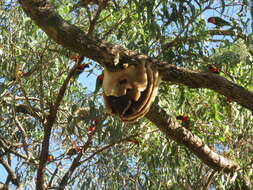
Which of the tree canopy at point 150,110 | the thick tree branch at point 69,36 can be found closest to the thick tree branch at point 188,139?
the tree canopy at point 150,110

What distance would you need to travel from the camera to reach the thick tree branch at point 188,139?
8.77ft

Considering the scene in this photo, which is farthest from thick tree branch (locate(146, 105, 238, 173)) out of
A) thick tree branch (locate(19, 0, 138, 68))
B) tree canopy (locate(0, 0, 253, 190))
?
thick tree branch (locate(19, 0, 138, 68))

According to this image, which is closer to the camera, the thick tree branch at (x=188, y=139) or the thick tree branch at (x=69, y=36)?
the thick tree branch at (x=69, y=36)

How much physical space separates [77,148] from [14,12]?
3.68ft

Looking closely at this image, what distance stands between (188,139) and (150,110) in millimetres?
422

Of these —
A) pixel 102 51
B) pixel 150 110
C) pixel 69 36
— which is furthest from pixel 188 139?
pixel 69 36

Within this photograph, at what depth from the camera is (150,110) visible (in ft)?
8.55

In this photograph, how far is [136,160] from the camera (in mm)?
4031

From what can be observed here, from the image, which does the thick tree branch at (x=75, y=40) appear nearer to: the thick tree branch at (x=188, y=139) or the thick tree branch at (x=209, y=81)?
the thick tree branch at (x=209, y=81)

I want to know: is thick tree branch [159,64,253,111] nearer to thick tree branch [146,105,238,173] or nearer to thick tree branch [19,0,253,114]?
thick tree branch [19,0,253,114]

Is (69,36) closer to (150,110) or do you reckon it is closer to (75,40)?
(75,40)

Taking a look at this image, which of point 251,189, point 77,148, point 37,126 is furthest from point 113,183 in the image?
point 37,126

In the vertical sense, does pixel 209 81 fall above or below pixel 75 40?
below

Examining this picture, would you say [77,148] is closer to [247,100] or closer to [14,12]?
[14,12]
